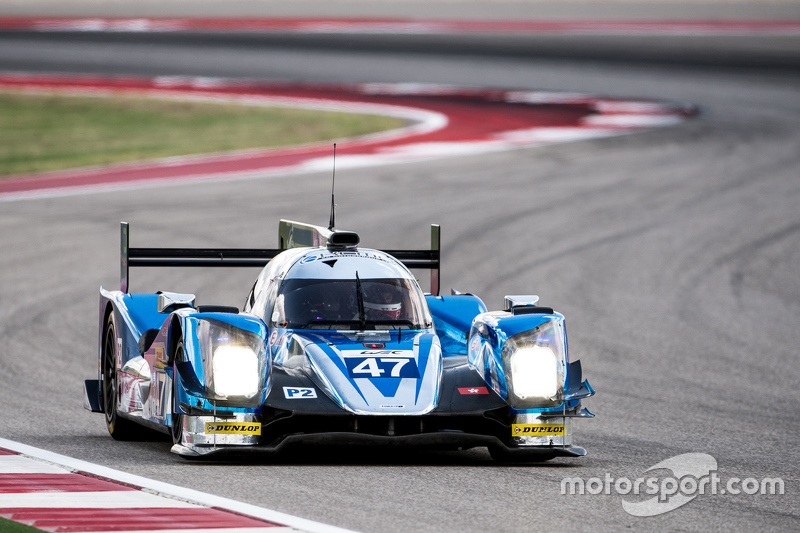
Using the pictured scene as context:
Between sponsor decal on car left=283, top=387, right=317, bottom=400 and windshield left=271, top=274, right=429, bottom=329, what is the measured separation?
798 mm

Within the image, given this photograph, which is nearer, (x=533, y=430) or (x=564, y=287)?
(x=533, y=430)

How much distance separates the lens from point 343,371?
7.75m

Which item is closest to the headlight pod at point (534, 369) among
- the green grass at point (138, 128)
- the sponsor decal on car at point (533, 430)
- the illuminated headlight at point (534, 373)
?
the illuminated headlight at point (534, 373)

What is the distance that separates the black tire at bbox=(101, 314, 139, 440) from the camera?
906 cm

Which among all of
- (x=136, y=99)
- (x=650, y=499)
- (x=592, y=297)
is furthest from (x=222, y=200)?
(x=650, y=499)

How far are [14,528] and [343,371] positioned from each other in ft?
7.67

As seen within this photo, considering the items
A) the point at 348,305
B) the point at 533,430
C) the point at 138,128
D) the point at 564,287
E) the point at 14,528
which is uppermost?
the point at 138,128

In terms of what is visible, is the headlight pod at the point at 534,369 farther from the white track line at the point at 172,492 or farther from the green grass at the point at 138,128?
the green grass at the point at 138,128

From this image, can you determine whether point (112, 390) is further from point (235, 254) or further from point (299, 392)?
point (299, 392)

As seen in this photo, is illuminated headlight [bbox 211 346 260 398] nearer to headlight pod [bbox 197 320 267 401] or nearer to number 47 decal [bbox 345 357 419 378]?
headlight pod [bbox 197 320 267 401]

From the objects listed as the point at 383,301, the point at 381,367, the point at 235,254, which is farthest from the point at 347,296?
the point at 235,254

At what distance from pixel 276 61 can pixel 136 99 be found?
6.65 m

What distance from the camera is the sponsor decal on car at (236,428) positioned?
7.61 meters

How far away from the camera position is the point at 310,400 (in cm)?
759
